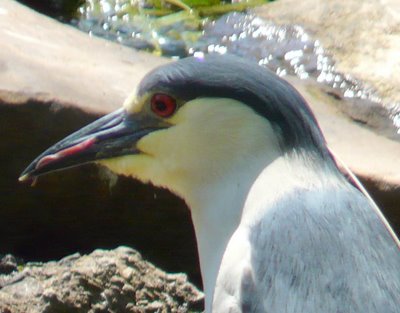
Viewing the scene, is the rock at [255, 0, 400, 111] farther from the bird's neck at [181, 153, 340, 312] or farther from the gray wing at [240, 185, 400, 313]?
the gray wing at [240, 185, 400, 313]

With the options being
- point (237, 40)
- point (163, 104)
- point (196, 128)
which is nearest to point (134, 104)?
point (163, 104)

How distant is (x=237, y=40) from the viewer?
8211 mm

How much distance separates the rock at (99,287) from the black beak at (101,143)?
2.40ft

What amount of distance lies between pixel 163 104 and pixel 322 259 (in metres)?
0.85

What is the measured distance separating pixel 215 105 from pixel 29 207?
68.9 inches

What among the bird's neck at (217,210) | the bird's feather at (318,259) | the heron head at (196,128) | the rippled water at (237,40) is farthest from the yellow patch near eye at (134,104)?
the rippled water at (237,40)

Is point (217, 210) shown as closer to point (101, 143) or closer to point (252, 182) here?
point (252, 182)

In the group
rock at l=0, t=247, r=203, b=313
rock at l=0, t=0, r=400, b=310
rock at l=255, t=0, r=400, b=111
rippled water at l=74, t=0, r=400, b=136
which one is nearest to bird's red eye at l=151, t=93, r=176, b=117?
rock at l=0, t=247, r=203, b=313

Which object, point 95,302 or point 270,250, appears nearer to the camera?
point 270,250

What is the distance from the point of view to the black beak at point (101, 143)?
5043 millimetres

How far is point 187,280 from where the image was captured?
6.27 meters

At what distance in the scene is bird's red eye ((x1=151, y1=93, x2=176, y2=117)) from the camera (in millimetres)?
4910

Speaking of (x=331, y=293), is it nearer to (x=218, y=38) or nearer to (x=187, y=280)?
(x=187, y=280)

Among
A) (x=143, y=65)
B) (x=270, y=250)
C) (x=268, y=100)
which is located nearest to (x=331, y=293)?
(x=270, y=250)
